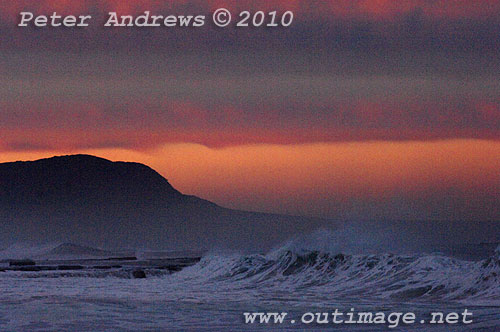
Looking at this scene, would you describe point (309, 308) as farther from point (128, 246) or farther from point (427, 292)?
point (128, 246)

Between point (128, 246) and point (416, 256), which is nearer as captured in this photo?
point (416, 256)

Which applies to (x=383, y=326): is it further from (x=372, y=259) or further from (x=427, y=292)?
(x=372, y=259)

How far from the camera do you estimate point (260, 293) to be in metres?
39.4

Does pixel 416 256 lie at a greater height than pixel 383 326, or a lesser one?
greater

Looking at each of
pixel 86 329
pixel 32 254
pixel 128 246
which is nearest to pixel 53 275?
pixel 86 329

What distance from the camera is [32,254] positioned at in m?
117

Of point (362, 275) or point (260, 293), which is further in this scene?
point (362, 275)

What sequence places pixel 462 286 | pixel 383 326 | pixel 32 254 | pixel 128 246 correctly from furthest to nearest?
pixel 128 246
pixel 32 254
pixel 462 286
pixel 383 326

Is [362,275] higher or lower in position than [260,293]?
higher

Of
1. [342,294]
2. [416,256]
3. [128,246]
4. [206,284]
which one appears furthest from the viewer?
[128,246]

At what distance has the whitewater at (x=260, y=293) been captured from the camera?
1109 inches

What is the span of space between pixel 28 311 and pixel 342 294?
469 inches

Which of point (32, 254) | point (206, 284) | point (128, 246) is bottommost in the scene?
point (206, 284)

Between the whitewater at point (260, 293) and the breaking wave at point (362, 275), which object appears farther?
the breaking wave at point (362, 275)
